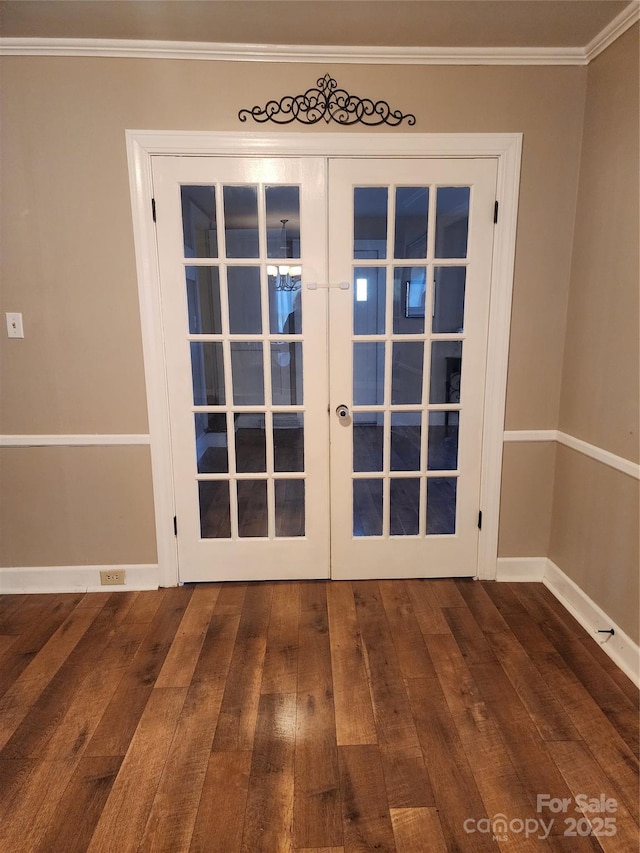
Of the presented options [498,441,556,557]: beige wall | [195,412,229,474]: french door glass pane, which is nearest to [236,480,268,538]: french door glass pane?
[195,412,229,474]: french door glass pane

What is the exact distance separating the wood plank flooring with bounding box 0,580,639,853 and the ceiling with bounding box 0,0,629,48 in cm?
249

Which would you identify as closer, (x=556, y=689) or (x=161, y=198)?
(x=556, y=689)

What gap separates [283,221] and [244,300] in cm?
40

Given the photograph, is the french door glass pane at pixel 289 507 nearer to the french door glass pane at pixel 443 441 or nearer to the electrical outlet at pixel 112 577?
the french door glass pane at pixel 443 441

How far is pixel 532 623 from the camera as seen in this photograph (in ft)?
7.03

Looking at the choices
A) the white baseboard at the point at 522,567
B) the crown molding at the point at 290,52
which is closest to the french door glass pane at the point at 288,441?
the white baseboard at the point at 522,567

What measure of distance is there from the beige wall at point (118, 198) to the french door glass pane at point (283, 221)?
1.04 feet

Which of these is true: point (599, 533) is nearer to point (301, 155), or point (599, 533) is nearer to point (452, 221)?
point (452, 221)

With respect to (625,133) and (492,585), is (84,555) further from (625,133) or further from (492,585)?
(625,133)

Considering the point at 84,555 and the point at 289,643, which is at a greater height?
the point at 84,555

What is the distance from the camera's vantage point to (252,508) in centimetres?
245

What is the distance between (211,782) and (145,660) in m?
0.66

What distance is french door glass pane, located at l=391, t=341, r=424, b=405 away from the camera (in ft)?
7.55

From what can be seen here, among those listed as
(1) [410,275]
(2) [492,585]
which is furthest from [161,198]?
A: (2) [492,585]
